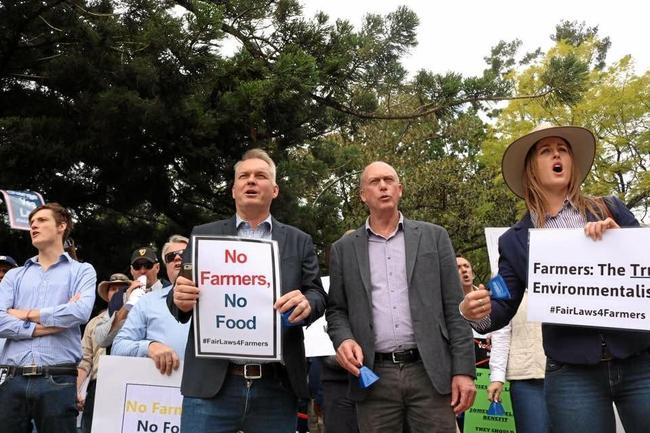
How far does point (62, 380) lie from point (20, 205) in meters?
5.25

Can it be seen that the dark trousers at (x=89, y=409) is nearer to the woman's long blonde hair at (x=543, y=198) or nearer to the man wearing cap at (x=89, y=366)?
the man wearing cap at (x=89, y=366)

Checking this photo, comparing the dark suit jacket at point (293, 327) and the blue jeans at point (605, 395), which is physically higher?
the dark suit jacket at point (293, 327)

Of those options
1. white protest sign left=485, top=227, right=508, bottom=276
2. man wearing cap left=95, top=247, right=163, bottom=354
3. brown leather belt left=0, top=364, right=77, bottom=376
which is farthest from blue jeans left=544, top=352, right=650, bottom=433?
man wearing cap left=95, top=247, right=163, bottom=354

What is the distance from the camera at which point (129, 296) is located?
6328 mm

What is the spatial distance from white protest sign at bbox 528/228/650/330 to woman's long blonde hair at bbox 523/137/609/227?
0.69ft

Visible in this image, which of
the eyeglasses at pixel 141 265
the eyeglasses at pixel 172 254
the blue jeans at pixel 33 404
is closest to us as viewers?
the blue jeans at pixel 33 404

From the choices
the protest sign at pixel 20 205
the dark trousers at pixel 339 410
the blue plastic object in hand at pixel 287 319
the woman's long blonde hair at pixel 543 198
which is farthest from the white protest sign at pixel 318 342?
the protest sign at pixel 20 205

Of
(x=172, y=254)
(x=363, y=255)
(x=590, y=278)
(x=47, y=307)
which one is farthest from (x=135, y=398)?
(x=590, y=278)

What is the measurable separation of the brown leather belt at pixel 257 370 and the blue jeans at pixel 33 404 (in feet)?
5.90

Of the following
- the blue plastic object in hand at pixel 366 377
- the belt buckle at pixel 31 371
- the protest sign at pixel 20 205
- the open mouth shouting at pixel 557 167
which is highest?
Result: the protest sign at pixel 20 205

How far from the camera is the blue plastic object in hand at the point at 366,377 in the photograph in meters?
3.62

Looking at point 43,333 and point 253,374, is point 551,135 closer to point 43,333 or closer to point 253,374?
point 253,374

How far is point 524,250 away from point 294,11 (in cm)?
882

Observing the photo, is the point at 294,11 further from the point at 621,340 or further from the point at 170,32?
the point at 621,340
